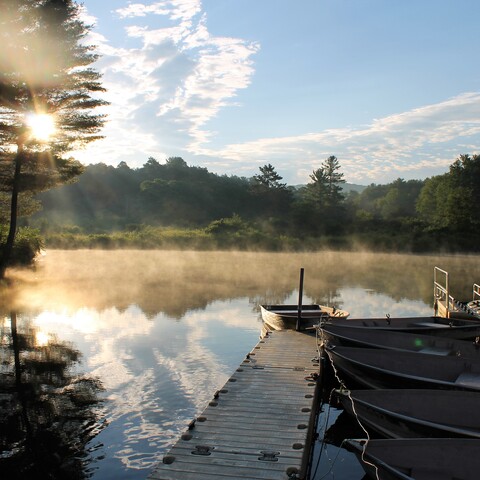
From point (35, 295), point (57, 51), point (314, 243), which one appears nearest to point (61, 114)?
point (57, 51)

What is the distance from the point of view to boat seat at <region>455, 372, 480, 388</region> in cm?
940

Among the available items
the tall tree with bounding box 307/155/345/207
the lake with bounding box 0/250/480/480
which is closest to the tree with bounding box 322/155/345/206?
the tall tree with bounding box 307/155/345/207

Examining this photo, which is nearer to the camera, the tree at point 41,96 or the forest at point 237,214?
the tree at point 41,96

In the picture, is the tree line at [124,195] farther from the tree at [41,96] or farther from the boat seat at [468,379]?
the boat seat at [468,379]

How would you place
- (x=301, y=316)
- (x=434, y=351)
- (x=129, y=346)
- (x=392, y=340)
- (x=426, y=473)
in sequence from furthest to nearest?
(x=301, y=316), (x=129, y=346), (x=392, y=340), (x=434, y=351), (x=426, y=473)

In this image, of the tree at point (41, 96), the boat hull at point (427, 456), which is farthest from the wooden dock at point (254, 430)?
the tree at point (41, 96)

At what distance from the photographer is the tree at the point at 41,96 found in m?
26.4

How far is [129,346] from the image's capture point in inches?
616

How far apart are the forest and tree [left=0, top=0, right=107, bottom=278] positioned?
2704 centimetres

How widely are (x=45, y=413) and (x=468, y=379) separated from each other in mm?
7798

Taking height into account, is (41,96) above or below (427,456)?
above

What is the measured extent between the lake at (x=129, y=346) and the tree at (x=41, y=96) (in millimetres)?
6039

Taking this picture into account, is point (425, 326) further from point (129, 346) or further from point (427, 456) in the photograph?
point (427, 456)

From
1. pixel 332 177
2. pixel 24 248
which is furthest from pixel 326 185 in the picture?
pixel 24 248
